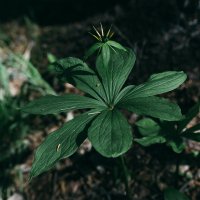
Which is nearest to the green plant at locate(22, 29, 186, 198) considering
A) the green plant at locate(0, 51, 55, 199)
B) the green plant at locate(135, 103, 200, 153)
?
the green plant at locate(135, 103, 200, 153)

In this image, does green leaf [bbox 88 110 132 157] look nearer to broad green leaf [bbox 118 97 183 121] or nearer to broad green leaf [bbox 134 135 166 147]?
broad green leaf [bbox 118 97 183 121]

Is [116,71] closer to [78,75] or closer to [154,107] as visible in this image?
[78,75]

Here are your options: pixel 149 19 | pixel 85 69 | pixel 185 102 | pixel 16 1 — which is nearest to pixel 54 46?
pixel 149 19

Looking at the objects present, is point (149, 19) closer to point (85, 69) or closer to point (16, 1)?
point (85, 69)

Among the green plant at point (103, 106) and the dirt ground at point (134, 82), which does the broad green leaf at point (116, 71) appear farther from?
the dirt ground at point (134, 82)

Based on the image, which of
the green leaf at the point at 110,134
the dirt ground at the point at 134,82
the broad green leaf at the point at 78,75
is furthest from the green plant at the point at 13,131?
the green leaf at the point at 110,134

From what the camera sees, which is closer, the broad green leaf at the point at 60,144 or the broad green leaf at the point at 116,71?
the broad green leaf at the point at 60,144
